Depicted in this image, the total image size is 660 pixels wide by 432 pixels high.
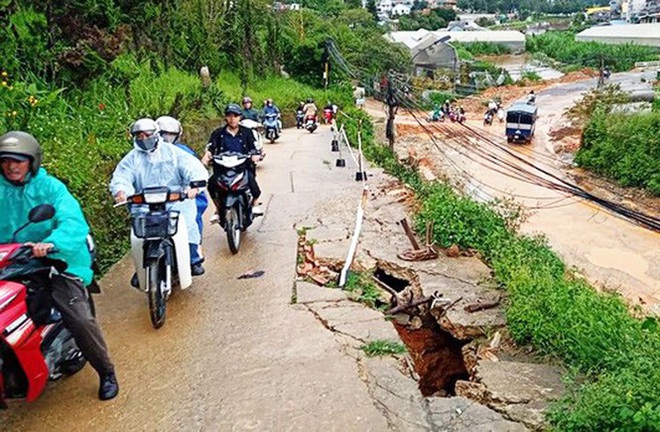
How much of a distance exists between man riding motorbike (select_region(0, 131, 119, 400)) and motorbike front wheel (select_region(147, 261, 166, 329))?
904 millimetres

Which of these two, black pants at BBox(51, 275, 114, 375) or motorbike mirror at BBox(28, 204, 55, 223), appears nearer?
motorbike mirror at BBox(28, 204, 55, 223)

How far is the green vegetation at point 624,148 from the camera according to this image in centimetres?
2345

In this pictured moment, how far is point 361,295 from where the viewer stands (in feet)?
18.6

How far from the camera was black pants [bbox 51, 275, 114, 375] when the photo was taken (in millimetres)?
3553

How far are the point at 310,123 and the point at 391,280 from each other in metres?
16.8

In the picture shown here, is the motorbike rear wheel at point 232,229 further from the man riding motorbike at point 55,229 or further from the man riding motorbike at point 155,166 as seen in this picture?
the man riding motorbike at point 55,229

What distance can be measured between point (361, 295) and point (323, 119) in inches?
871

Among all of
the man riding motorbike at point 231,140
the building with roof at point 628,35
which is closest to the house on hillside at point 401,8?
the building with roof at point 628,35

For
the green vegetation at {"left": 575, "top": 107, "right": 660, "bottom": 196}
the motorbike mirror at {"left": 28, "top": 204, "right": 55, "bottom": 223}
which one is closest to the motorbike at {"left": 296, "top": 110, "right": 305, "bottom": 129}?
the green vegetation at {"left": 575, "top": 107, "right": 660, "bottom": 196}

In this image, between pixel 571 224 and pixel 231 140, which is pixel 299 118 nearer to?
pixel 571 224

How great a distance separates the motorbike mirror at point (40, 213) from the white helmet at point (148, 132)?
1934mm

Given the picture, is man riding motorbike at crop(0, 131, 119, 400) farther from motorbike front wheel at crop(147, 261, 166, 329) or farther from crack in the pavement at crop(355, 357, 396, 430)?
crack in the pavement at crop(355, 357, 396, 430)

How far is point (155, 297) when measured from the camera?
478cm

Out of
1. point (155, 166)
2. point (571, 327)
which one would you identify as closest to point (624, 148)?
point (571, 327)
